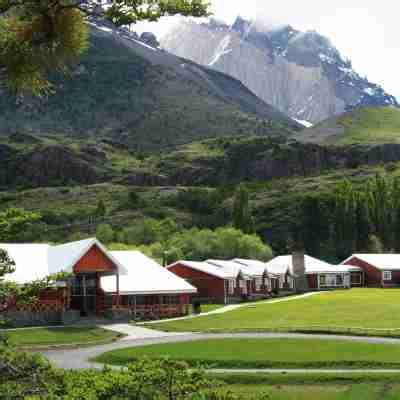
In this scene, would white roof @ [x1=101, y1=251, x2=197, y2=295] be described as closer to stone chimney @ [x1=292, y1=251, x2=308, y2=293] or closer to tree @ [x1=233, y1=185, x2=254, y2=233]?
stone chimney @ [x1=292, y1=251, x2=308, y2=293]

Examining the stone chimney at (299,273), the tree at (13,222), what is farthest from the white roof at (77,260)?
the tree at (13,222)

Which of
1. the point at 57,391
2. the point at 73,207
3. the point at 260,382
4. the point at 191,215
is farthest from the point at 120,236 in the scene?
the point at 57,391

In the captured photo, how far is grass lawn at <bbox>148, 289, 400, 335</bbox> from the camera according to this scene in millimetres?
46791

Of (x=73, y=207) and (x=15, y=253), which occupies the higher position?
(x=73, y=207)

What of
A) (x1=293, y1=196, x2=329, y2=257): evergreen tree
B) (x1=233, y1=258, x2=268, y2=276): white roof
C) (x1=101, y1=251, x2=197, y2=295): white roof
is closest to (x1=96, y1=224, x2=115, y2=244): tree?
(x1=233, y1=258, x2=268, y2=276): white roof

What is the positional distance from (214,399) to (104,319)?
49.3 metres

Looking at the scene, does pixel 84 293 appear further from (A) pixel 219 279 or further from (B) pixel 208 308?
(A) pixel 219 279

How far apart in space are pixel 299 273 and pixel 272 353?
215 feet

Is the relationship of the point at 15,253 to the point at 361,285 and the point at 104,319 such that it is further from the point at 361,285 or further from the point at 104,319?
the point at 361,285

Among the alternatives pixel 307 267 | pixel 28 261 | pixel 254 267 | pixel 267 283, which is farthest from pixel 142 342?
pixel 307 267

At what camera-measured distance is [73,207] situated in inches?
7820

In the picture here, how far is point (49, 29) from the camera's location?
10219 millimetres

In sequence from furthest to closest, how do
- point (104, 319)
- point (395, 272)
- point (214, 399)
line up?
point (395, 272) < point (104, 319) < point (214, 399)

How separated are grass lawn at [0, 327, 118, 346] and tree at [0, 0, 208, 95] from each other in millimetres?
32684
